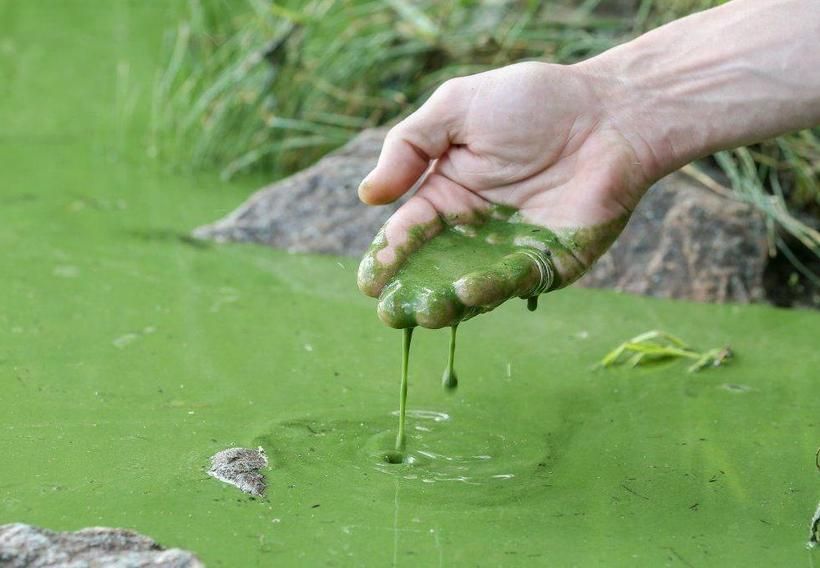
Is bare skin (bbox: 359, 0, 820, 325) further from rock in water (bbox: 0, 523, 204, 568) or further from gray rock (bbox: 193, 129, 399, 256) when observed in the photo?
gray rock (bbox: 193, 129, 399, 256)

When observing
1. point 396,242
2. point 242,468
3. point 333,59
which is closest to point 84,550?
point 242,468

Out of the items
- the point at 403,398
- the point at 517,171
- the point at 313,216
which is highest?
the point at 517,171

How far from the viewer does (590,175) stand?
2.12m

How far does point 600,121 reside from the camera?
2.16 m

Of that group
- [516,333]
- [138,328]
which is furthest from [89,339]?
[516,333]

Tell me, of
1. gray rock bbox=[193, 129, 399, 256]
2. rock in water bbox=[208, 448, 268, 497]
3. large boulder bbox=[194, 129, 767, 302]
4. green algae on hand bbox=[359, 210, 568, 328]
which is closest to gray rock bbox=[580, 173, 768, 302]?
large boulder bbox=[194, 129, 767, 302]

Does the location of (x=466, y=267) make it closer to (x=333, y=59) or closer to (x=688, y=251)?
(x=688, y=251)

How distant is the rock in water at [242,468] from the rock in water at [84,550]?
0.77ft

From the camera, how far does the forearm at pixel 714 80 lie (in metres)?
2.04

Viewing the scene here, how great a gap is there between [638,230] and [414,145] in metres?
1.27

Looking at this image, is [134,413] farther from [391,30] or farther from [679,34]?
[391,30]

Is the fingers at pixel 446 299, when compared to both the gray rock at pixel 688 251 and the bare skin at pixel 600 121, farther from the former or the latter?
the gray rock at pixel 688 251

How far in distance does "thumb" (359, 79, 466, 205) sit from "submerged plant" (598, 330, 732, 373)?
602 millimetres

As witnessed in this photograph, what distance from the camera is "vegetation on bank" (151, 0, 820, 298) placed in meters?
3.75
